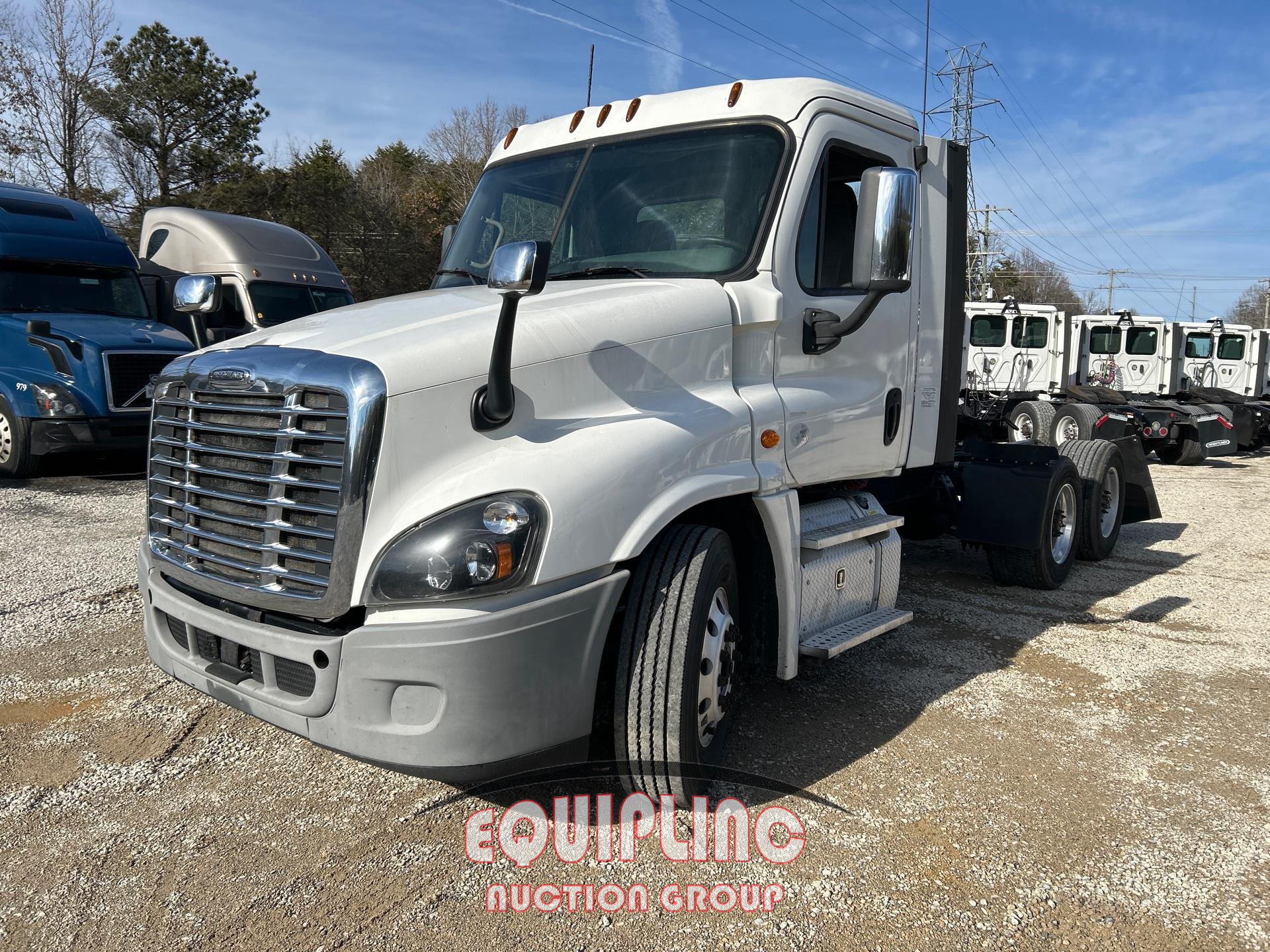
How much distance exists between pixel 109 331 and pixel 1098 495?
10.0m

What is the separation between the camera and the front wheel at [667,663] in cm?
302

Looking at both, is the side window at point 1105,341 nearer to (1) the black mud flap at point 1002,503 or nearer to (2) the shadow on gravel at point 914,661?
(2) the shadow on gravel at point 914,661

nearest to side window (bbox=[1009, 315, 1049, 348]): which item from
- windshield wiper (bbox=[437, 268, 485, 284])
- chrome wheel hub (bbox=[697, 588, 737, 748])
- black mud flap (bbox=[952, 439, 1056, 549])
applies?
black mud flap (bbox=[952, 439, 1056, 549])

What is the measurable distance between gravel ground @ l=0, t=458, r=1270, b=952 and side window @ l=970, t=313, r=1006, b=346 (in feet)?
44.9

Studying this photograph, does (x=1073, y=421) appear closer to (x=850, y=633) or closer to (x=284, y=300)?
(x=284, y=300)

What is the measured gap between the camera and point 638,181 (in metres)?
3.95

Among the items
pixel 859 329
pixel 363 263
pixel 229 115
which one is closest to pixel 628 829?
pixel 859 329

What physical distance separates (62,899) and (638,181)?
10.5ft

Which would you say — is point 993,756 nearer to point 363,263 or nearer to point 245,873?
point 245,873

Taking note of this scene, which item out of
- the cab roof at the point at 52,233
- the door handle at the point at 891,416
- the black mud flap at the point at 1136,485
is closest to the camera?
the door handle at the point at 891,416

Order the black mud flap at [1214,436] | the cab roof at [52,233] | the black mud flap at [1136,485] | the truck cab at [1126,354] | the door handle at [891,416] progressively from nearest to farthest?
the door handle at [891,416], the black mud flap at [1136,485], the cab roof at [52,233], the black mud flap at [1214,436], the truck cab at [1126,354]

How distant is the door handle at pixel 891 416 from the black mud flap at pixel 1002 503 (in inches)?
75.3

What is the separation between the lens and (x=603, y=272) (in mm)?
3781

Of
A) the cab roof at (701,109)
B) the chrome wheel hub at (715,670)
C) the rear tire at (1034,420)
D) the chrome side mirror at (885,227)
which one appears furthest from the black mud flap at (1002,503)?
the rear tire at (1034,420)
